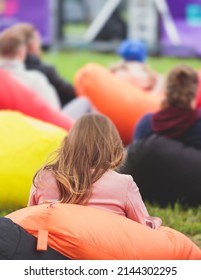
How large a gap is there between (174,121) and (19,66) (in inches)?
99.8

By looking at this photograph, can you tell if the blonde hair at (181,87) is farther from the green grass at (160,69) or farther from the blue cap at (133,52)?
the blue cap at (133,52)

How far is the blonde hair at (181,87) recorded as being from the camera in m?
6.66

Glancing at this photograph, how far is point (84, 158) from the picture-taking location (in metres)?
4.91

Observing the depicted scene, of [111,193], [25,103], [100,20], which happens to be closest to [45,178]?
[111,193]

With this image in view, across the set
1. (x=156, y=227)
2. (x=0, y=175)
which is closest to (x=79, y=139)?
(x=156, y=227)

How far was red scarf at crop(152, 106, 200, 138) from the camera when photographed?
6.66 m

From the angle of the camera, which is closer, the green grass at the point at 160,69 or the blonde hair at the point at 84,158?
the blonde hair at the point at 84,158

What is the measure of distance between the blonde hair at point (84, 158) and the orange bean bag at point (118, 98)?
3.69 metres

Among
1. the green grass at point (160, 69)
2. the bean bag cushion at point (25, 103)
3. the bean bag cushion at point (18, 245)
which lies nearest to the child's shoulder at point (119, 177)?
the bean bag cushion at point (18, 245)

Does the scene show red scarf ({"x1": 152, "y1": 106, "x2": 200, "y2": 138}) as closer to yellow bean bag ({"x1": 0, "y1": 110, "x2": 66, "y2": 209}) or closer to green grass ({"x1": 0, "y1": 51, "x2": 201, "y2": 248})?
green grass ({"x1": 0, "y1": 51, "x2": 201, "y2": 248})

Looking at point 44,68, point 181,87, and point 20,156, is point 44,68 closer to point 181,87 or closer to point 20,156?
point 181,87

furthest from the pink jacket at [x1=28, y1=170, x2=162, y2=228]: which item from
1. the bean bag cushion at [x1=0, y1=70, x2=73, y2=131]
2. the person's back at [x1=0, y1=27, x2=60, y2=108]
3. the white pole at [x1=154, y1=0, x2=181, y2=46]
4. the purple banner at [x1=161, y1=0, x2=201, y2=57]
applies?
the white pole at [x1=154, y1=0, x2=181, y2=46]

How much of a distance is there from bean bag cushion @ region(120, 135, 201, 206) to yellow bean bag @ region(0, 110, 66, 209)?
562 mm
